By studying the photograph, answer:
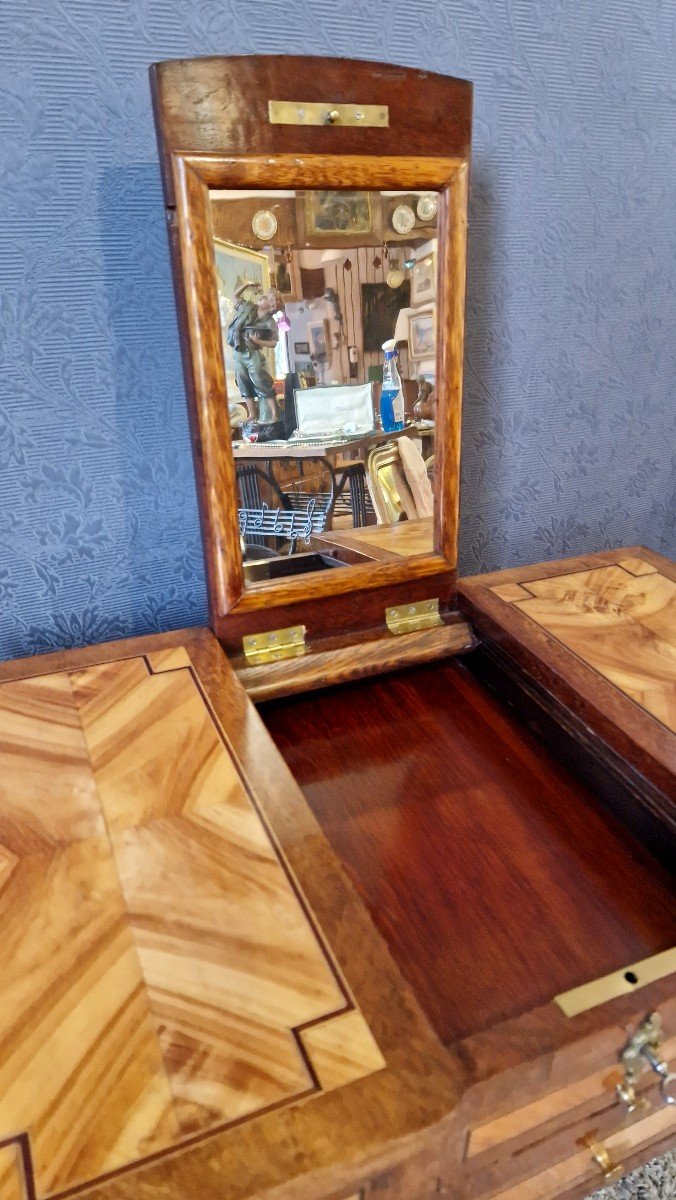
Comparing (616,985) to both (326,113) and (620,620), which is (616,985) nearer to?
(620,620)

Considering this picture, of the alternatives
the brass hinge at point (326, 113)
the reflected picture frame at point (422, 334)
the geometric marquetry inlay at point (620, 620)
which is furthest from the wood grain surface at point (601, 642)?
the brass hinge at point (326, 113)

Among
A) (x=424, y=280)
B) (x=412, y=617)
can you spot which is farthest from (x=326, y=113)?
(x=412, y=617)

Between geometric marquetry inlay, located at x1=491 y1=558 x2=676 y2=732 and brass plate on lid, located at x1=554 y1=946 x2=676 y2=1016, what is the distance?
23 centimetres

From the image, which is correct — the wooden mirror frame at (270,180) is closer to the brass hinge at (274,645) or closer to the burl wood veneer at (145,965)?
the brass hinge at (274,645)

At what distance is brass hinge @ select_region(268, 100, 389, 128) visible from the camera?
69 centimetres

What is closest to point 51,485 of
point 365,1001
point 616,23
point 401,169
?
point 401,169

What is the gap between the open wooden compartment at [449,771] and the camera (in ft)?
1.81

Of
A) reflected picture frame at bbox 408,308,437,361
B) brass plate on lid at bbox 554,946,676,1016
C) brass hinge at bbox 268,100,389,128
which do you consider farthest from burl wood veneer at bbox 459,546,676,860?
brass hinge at bbox 268,100,389,128

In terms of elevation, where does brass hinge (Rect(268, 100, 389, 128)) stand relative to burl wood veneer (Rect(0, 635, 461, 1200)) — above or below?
above

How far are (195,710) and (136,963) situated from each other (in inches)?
11.0

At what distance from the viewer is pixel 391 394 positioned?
84 cm

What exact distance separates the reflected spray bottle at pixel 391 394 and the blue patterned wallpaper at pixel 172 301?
250 millimetres

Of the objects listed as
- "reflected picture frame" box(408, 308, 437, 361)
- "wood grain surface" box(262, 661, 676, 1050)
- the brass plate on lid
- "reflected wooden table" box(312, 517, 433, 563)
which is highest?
"reflected picture frame" box(408, 308, 437, 361)

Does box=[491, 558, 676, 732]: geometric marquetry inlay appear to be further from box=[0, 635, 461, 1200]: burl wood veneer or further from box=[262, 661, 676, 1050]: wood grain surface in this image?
box=[0, 635, 461, 1200]: burl wood veneer
